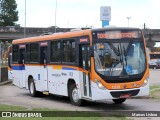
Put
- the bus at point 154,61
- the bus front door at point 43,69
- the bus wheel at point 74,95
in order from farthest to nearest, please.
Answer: the bus at point 154,61 → the bus front door at point 43,69 → the bus wheel at point 74,95

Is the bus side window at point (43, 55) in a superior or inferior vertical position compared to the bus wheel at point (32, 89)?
superior

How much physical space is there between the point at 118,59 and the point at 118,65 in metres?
0.22

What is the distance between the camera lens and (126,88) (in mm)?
15750

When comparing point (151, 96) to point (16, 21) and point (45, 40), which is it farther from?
point (16, 21)

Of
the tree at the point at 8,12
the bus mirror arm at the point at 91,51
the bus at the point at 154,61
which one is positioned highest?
the tree at the point at 8,12

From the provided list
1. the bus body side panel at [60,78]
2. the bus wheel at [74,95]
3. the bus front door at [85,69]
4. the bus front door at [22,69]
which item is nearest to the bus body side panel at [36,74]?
the bus front door at [22,69]

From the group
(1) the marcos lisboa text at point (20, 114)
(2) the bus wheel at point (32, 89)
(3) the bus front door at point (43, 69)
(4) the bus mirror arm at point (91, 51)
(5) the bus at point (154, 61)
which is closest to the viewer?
(1) the marcos lisboa text at point (20, 114)

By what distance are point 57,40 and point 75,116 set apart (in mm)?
7131

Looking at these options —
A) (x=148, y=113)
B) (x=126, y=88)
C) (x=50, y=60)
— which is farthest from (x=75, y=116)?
(x=50, y=60)

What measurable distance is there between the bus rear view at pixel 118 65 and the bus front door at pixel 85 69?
Answer: 0.46 metres

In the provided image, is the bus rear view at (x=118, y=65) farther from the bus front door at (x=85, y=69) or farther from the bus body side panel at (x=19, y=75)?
the bus body side panel at (x=19, y=75)

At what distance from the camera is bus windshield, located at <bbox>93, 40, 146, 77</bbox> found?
15.7 metres

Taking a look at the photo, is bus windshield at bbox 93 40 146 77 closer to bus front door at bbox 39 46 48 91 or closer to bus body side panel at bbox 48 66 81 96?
bus body side panel at bbox 48 66 81 96

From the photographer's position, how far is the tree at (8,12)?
11350 cm
